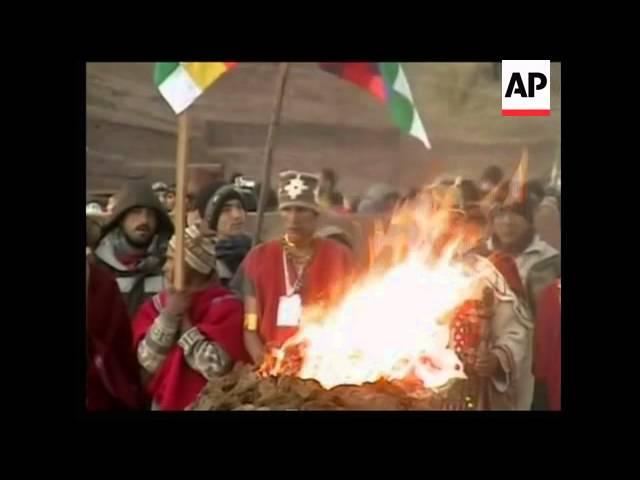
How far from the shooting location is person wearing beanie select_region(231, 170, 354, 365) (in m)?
4.89

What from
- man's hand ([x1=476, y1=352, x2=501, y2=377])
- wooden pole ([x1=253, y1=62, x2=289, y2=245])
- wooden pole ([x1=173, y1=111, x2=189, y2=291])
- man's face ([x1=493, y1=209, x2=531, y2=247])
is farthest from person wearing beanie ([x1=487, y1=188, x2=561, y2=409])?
wooden pole ([x1=173, y1=111, x2=189, y2=291])

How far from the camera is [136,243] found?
4.90 m

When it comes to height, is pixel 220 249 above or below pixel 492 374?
A: above

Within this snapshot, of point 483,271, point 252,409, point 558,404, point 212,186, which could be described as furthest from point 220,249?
point 558,404

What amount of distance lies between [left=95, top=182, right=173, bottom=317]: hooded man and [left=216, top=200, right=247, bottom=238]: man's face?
0.16 m

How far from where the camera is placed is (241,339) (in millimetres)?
4910

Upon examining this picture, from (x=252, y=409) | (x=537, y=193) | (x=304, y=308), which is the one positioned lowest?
(x=252, y=409)

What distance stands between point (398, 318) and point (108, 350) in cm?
93

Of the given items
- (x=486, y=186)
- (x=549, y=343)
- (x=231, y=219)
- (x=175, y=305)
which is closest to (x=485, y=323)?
(x=549, y=343)

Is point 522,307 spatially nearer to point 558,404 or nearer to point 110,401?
point 558,404

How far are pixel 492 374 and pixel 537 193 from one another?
60cm

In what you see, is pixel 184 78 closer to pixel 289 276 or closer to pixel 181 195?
pixel 181 195

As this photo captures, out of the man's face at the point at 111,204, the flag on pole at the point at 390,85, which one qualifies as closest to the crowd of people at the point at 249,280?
the man's face at the point at 111,204

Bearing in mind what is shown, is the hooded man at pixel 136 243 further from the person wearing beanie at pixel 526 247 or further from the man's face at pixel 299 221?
the person wearing beanie at pixel 526 247
